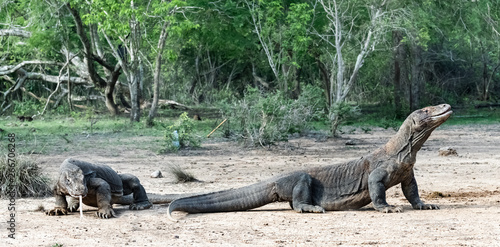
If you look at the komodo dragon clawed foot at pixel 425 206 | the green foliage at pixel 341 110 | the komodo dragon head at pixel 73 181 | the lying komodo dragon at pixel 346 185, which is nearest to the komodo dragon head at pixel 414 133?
the lying komodo dragon at pixel 346 185

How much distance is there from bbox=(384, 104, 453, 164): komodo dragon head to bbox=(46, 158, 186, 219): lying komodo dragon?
9.27ft

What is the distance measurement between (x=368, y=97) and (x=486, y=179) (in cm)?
2643

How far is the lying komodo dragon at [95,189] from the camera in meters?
6.08

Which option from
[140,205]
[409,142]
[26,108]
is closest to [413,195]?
[409,142]

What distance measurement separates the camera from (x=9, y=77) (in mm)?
25516

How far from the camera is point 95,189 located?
633 cm

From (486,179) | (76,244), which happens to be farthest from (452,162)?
(76,244)

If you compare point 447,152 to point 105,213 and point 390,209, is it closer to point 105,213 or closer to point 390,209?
point 390,209

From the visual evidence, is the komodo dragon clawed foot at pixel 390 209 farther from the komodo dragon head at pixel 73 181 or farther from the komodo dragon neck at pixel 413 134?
the komodo dragon head at pixel 73 181

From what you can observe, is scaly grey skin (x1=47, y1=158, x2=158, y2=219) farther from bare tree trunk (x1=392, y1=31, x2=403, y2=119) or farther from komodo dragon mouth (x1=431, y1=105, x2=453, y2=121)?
bare tree trunk (x1=392, y1=31, x2=403, y2=119)

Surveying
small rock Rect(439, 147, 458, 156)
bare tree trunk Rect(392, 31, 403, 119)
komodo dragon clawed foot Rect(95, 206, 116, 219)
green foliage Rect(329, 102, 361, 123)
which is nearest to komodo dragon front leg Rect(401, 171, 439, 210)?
komodo dragon clawed foot Rect(95, 206, 116, 219)

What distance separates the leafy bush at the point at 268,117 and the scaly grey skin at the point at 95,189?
22.2 ft

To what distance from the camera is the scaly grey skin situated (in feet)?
20.0

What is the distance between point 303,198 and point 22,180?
3.64 m
